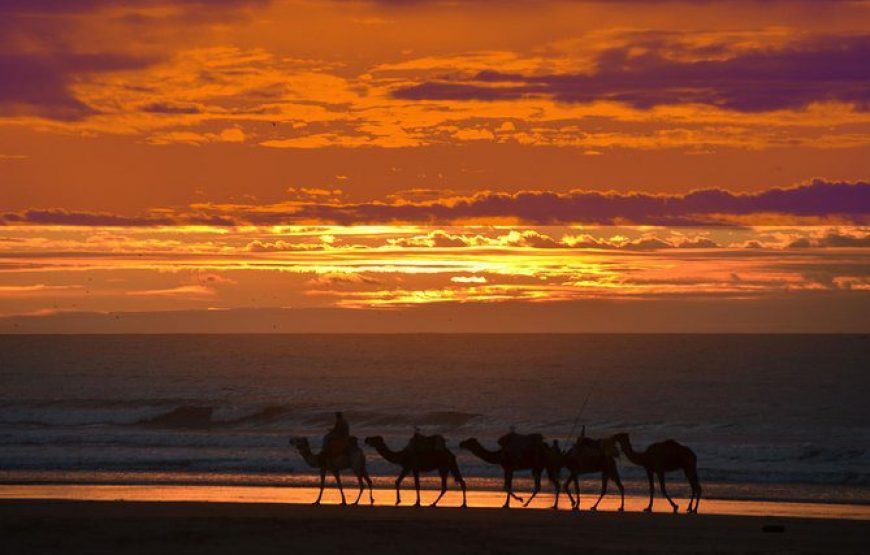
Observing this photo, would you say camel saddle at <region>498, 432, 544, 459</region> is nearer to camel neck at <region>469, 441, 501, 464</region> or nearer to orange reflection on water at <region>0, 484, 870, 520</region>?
camel neck at <region>469, 441, 501, 464</region>

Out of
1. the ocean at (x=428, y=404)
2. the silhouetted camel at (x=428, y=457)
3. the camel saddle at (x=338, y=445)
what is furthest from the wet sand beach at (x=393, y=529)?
the ocean at (x=428, y=404)

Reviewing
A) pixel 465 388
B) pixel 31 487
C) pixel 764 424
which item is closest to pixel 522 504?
pixel 31 487

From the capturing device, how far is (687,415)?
7331cm

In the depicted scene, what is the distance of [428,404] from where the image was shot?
8131 centimetres

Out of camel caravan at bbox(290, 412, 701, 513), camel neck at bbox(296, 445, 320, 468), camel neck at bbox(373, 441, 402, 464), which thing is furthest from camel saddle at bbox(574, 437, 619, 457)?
camel neck at bbox(296, 445, 320, 468)

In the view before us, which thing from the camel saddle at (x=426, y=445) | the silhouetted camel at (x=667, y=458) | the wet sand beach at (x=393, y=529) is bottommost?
the wet sand beach at (x=393, y=529)

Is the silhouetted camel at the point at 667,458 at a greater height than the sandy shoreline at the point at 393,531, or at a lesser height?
greater

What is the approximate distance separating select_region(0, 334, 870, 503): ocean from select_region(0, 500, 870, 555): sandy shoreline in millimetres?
7799

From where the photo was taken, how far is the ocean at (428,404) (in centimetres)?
3878

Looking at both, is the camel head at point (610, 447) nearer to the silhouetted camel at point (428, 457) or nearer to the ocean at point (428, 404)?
the silhouetted camel at point (428, 457)

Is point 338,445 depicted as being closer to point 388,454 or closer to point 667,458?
point 388,454

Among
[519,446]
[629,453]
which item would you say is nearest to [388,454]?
[519,446]

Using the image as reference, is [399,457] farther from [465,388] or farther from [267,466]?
[465,388]

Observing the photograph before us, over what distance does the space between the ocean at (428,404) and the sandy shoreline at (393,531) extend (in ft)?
25.6
